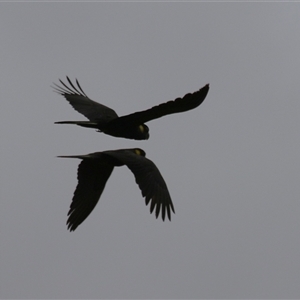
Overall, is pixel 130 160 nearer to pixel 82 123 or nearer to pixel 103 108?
pixel 82 123

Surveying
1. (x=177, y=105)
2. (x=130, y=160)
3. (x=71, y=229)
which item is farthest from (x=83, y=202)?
(x=177, y=105)

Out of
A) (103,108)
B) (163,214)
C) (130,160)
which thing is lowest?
(163,214)

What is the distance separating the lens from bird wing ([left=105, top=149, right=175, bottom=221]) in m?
17.9

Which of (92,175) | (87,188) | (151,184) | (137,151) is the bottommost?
(151,184)

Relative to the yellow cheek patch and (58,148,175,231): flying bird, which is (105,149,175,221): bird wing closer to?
(58,148,175,231): flying bird

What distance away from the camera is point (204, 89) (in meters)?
17.6

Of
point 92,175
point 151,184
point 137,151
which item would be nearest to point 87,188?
point 92,175

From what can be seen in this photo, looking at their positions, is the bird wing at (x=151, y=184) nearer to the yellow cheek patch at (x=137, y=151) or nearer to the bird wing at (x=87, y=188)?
the yellow cheek patch at (x=137, y=151)

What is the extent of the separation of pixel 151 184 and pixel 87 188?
2.53m

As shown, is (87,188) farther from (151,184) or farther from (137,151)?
(151,184)

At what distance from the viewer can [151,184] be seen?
18.2 m

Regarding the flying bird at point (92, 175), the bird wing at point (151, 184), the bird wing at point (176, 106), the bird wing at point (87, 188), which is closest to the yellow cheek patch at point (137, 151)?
the flying bird at point (92, 175)

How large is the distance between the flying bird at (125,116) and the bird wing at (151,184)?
3.05ft

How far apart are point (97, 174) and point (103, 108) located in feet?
5.36
